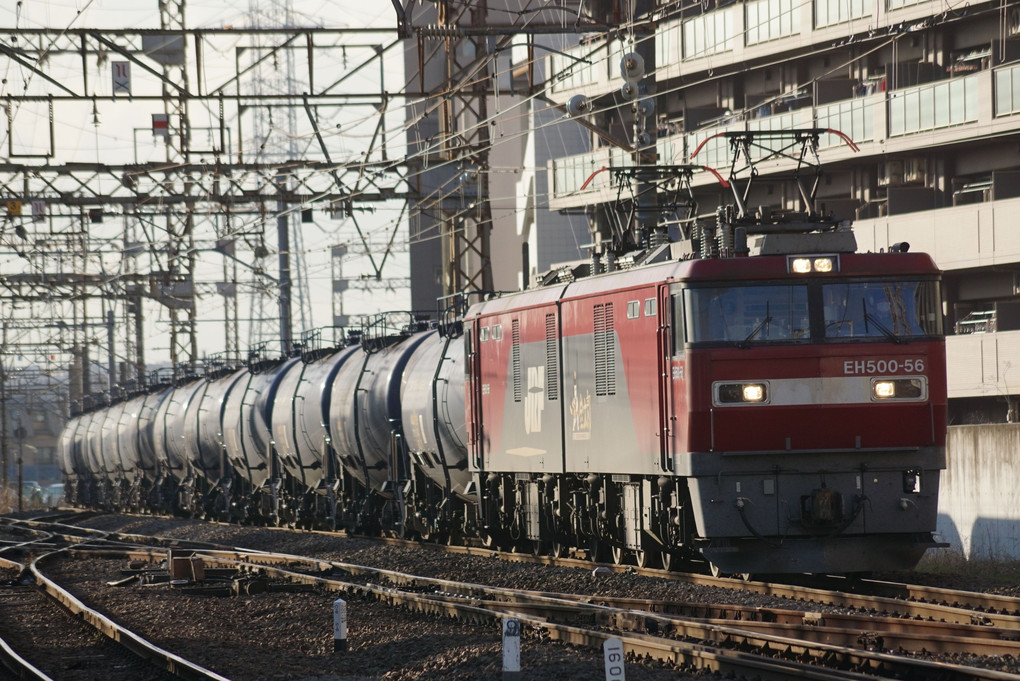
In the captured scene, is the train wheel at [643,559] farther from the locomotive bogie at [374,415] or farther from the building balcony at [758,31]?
the building balcony at [758,31]

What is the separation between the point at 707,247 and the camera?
16109mm

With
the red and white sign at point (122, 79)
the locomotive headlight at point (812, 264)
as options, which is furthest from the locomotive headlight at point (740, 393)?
the red and white sign at point (122, 79)

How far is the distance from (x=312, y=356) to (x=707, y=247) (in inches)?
784

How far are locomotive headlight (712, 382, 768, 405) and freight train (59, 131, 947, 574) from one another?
16 millimetres

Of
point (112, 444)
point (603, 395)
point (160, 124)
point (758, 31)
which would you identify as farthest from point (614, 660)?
point (112, 444)

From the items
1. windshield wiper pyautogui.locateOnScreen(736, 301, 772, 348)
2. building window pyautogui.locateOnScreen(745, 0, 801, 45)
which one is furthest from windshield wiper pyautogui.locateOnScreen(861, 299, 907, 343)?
building window pyautogui.locateOnScreen(745, 0, 801, 45)

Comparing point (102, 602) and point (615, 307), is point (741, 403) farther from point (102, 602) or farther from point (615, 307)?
point (102, 602)

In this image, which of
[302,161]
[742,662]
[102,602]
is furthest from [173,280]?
[742,662]

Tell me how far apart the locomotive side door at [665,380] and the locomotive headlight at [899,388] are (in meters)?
2.14

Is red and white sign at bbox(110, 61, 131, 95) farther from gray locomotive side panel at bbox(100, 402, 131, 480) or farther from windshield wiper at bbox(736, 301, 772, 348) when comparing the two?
gray locomotive side panel at bbox(100, 402, 131, 480)

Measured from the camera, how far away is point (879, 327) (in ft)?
51.5

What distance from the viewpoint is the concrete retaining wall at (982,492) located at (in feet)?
79.5

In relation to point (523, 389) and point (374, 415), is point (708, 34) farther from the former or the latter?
point (523, 389)

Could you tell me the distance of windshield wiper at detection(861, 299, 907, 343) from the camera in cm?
1564
